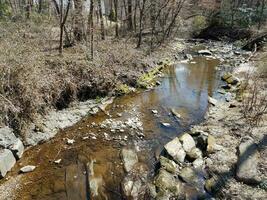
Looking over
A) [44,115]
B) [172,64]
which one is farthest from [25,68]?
[172,64]

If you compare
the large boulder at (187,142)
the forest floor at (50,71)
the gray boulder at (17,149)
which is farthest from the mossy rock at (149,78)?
the gray boulder at (17,149)

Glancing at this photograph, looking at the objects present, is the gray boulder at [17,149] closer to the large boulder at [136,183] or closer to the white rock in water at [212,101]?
the large boulder at [136,183]

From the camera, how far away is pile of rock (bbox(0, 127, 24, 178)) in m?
6.76

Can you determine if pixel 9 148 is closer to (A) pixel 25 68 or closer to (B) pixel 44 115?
(B) pixel 44 115

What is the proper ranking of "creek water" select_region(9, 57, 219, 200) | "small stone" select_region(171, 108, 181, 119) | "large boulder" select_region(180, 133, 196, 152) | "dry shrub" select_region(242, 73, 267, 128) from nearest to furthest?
"creek water" select_region(9, 57, 219, 200)
"large boulder" select_region(180, 133, 196, 152)
"dry shrub" select_region(242, 73, 267, 128)
"small stone" select_region(171, 108, 181, 119)

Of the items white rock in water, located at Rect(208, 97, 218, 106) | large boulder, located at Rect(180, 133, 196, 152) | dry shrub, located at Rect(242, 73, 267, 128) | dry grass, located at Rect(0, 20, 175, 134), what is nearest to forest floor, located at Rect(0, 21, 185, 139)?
dry grass, located at Rect(0, 20, 175, 134)

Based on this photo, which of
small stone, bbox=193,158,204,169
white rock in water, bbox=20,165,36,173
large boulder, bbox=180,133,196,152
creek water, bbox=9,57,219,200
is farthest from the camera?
A: large boulder, bbox=180,133,196,152

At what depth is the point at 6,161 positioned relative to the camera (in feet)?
22.5

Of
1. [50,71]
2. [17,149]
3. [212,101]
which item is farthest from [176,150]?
[50,71]

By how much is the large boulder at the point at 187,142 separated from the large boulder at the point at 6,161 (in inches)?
186

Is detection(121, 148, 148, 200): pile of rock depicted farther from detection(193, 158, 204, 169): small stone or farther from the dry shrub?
the dry shrub

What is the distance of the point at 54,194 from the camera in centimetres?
611

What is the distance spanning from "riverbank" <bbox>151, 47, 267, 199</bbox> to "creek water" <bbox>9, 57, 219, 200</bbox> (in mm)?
744

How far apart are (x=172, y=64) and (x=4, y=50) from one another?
10776 mm
